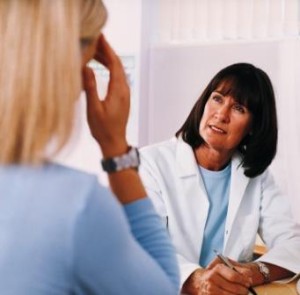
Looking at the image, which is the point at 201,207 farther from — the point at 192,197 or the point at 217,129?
the point at 217,129

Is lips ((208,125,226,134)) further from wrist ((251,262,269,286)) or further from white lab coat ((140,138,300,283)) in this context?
wrist ((251,262,269,286))

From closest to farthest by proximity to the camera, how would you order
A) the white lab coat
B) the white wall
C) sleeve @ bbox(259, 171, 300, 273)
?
sleeve @ bbox(259, 171, 300, 273)
the white lab coat
the white wall

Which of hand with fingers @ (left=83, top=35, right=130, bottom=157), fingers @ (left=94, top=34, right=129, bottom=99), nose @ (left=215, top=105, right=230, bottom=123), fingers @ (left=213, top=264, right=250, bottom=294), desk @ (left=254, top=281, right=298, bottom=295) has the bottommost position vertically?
desk @ (left=254, top=281, right=298, bottom=295)

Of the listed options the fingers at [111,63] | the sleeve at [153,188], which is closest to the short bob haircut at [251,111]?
the sleeve at [153,188]

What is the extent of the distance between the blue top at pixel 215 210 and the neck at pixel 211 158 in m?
0.02

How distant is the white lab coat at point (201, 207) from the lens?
45.0 inches

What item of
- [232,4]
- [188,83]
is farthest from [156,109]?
[232,4]

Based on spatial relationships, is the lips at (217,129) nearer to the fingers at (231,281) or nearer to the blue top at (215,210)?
the blue top at (215,210)

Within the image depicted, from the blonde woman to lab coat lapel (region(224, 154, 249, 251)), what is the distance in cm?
73

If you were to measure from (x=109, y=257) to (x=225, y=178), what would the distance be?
0.88 m

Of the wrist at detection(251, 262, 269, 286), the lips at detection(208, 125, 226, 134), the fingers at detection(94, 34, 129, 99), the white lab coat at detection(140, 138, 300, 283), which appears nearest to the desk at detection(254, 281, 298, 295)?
the wrist at detection(251, 262, 269, 286)

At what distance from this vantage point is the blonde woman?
379 mm

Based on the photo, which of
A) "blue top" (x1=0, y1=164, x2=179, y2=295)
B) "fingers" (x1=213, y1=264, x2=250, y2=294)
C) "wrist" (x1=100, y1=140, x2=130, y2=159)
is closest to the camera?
"blue top" (x1=0, y1=164, x2=179, y2=295)

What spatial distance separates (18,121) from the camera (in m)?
0.40
